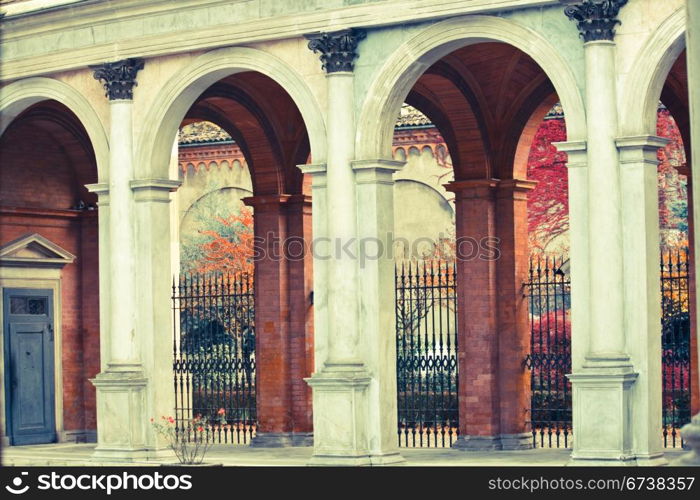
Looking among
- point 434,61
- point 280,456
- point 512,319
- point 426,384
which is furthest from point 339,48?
point 426,384

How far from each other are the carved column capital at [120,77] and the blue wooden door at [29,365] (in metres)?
4.75

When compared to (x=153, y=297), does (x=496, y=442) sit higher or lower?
lower

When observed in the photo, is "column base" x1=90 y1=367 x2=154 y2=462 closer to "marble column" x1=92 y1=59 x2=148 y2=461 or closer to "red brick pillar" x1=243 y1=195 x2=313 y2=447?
"marble column" x1=92 y1=59 x2=148 y2=461

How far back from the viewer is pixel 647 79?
53.8ft

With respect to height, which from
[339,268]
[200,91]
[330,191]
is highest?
[200,91]

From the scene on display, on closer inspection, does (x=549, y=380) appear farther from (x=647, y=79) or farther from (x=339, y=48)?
(x=647, y=79)

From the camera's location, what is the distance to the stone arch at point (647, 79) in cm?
1630

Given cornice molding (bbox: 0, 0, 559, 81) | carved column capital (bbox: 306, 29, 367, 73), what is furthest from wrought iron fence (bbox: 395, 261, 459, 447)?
cornice molding (bbox: 0, 0, 559, 81)

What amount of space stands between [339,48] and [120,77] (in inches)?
138

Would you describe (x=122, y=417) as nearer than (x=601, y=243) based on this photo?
No

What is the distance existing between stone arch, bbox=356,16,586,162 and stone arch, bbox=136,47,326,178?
0.71 meters

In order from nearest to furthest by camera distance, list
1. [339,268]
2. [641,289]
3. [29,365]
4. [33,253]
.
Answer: [641,289]
[339,268]
[29,365]
[33,253]
